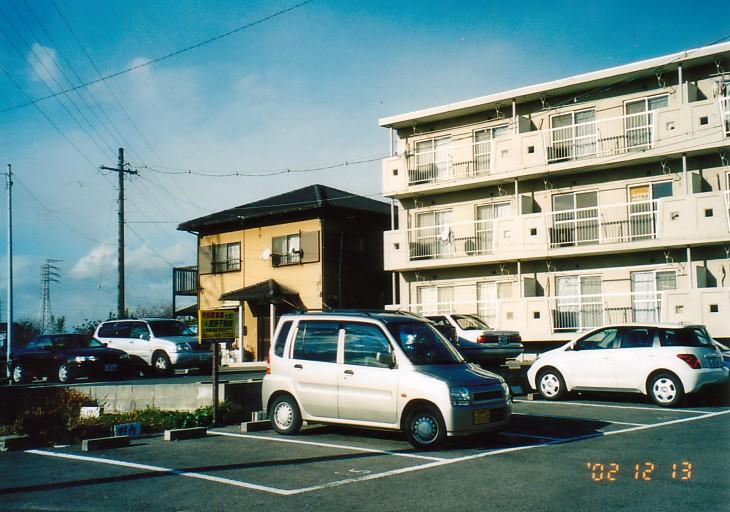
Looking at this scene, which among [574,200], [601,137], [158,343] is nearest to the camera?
[158,343]

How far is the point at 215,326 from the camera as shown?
12.1m

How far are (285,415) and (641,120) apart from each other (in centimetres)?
1780

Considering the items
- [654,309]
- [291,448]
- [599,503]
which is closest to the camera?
[599,503]

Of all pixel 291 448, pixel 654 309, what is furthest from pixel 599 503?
pixel 654 309

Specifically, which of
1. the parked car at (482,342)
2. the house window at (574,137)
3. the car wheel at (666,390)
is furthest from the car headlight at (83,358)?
the house window at (574,137)

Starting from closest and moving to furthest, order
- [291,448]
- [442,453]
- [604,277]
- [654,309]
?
[442,453] → [291,448] → [654,309] → [604,277]

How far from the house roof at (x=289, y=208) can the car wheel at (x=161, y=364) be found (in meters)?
10.3

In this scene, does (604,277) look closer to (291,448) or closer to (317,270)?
(317,270)

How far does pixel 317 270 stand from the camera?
30.8 meters

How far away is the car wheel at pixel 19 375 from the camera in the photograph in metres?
22.5

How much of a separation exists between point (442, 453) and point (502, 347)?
10104 millimetres

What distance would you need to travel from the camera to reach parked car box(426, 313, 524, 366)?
60.1 feet

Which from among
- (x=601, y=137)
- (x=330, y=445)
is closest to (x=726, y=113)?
(x=601, y=137)

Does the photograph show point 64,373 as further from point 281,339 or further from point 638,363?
point 638,363
